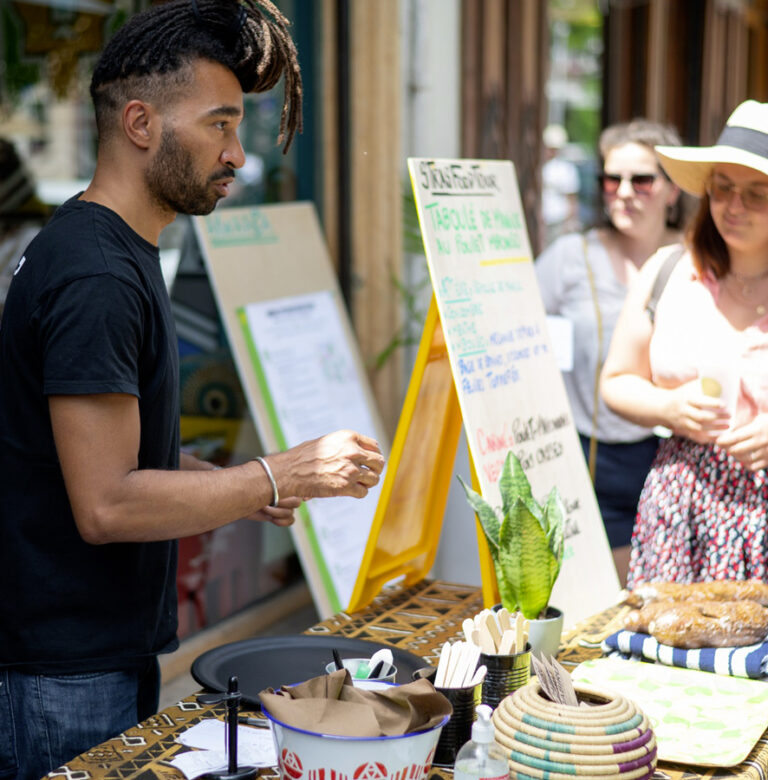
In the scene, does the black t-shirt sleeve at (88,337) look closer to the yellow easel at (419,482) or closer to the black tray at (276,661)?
the black tray at (276,661)

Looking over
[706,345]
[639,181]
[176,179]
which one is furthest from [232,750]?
[639,181]

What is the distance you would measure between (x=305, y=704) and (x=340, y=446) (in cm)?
46

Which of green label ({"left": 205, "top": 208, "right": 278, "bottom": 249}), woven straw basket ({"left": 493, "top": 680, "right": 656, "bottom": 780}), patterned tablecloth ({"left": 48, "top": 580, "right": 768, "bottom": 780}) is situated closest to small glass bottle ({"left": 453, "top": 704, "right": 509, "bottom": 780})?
woven straw basket ({"left": 493, "top": 680, "right": 656, "bottom": 780})

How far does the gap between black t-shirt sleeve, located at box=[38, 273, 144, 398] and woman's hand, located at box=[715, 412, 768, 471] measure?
1.28 m

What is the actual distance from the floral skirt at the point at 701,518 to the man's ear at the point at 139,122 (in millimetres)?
1368

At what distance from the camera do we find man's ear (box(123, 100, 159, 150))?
171 cm

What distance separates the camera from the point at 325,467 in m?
1.74

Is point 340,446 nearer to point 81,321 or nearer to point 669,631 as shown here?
point 81,321

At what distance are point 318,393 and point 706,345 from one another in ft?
6.20

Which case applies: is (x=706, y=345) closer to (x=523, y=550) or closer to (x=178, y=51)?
(x=523, y=550)

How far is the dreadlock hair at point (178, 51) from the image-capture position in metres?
1.72

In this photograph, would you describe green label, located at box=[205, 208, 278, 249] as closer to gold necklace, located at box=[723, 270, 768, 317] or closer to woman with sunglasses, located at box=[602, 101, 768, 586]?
woman with sunglasses, located at box=[602, 101, 768, 586]

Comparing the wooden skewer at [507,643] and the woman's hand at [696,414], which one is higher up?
the woman's hand at [696,414]

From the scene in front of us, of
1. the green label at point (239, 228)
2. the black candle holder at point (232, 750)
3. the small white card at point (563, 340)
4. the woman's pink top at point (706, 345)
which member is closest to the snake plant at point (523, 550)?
the woman's pink top at point (706, 345)
